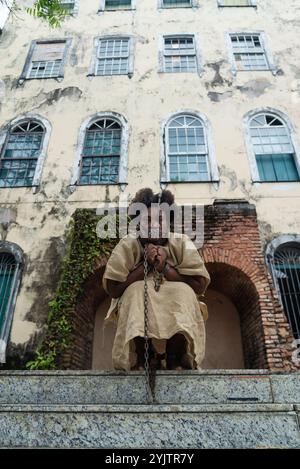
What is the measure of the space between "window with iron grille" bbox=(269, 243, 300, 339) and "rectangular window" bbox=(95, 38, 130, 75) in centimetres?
743

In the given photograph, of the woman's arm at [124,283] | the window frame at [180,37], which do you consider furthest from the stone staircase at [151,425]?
the window frame at [180,37]

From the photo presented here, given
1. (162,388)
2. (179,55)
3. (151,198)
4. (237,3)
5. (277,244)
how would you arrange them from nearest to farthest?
(162,388), (151,198), (277,244), (179,55), (237,3)

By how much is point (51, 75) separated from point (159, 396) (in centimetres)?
1091

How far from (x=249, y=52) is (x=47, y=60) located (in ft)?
21.8

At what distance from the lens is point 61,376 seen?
3.60 m

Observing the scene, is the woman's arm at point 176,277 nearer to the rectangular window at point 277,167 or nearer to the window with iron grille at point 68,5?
the rectangular window at point 277,167

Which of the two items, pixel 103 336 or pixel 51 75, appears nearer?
pixel 103 336

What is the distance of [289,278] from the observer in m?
7.55

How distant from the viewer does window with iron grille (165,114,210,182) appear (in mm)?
9133

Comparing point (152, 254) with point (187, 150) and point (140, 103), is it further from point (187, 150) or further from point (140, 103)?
point (140, 103)

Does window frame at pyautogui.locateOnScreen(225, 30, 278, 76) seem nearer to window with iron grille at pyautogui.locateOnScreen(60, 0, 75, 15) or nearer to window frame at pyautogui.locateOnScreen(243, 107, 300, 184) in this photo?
window frame at pyautogui.locateOnScreen(243, 107, 300, 184)

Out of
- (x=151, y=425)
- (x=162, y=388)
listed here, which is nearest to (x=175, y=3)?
(x=162, y=388)
